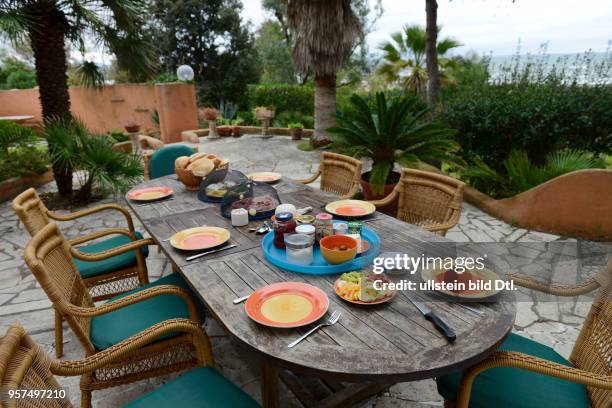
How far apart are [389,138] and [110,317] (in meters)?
3.10

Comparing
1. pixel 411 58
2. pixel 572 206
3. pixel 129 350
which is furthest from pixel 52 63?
pixel 411 58

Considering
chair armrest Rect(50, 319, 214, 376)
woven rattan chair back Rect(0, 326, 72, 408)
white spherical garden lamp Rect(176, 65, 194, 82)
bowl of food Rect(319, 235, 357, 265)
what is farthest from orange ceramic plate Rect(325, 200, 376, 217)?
white spherical garden lamp Rect(176, 65, 194, 82)

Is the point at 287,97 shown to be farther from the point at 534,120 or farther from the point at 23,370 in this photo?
the point at 23,370

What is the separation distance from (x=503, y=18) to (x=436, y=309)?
21.2 ft

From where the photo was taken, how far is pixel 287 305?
1437mm

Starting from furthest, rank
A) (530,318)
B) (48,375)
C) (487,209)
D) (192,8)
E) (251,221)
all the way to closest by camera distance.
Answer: (192,8) → (487,209) → (530,318) → (251,221) → (48,375)

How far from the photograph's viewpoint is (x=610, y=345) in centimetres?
138

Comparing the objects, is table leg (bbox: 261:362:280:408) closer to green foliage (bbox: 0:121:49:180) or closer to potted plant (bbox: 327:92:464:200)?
potted plant (bbox: 327:92:464:200)

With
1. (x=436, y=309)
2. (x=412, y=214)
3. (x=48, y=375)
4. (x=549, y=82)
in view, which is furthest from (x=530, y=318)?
(x=549, y=82)

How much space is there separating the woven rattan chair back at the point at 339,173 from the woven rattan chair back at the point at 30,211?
221cm

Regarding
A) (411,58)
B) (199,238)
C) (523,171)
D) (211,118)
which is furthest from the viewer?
(411,58)

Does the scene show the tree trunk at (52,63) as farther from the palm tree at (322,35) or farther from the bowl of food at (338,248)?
the bowl of food at (338,248)

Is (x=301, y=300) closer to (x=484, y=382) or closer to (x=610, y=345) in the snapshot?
(x=484, y=382)

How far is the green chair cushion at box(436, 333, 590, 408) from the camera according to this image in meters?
1.37
